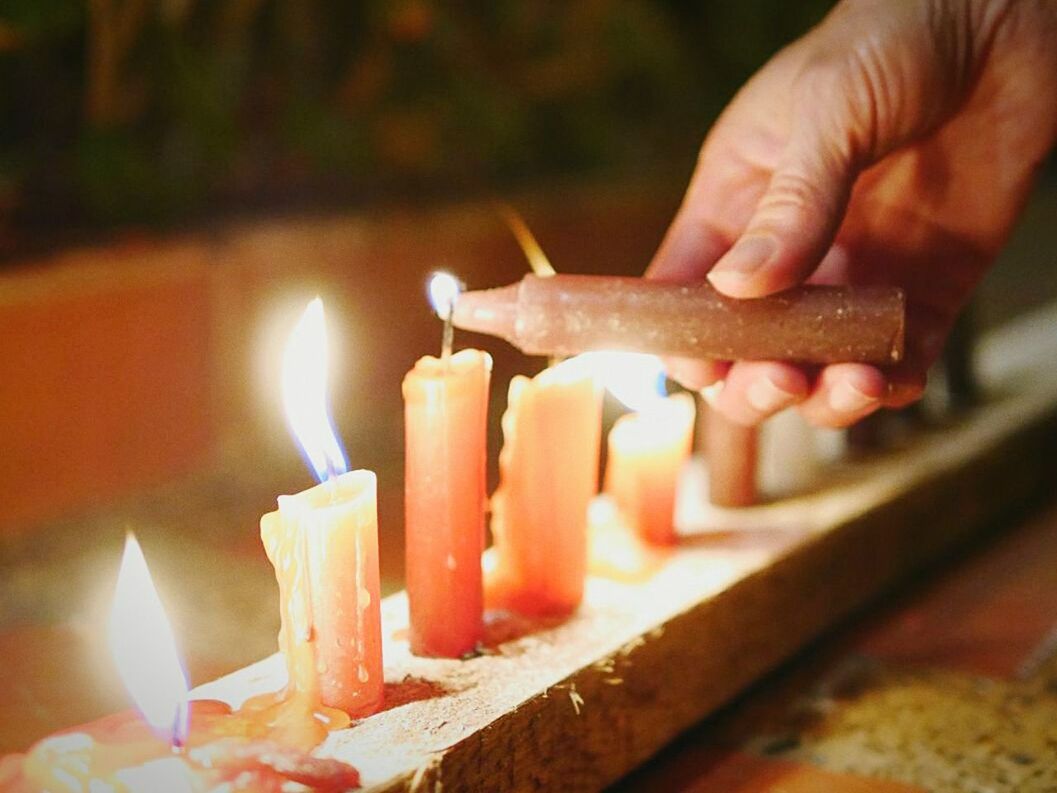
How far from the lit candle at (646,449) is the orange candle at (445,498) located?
0.32 meters

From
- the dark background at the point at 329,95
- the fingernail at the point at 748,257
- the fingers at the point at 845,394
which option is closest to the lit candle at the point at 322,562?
the fingernail at the point at 748,257

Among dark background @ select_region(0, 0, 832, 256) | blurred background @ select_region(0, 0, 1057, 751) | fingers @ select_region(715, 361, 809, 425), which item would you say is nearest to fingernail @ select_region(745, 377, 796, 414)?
fingers @ select_region(715, 361, 809, 425)

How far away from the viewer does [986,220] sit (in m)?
1.53

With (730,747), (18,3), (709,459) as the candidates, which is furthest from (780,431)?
(18,3)

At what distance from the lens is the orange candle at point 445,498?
1.03 meters

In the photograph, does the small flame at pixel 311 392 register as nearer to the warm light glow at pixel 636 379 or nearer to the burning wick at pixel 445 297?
the burning wick at pixel 445 297

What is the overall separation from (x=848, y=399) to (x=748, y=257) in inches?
8.3

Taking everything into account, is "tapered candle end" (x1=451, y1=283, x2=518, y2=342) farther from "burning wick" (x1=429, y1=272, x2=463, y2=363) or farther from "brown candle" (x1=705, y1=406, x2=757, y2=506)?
"brown candle" (x1=705, y1=406, x2=757, y2=506)

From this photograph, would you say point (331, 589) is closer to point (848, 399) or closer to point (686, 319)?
point (686, 319)

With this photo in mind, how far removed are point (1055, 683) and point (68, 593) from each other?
4.38 ft

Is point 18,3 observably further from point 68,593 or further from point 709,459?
point 709,459

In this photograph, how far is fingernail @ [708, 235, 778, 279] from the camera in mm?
1071

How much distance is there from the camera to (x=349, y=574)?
3.17ft

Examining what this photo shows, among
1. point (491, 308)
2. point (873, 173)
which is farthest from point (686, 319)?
point (873, 173)
